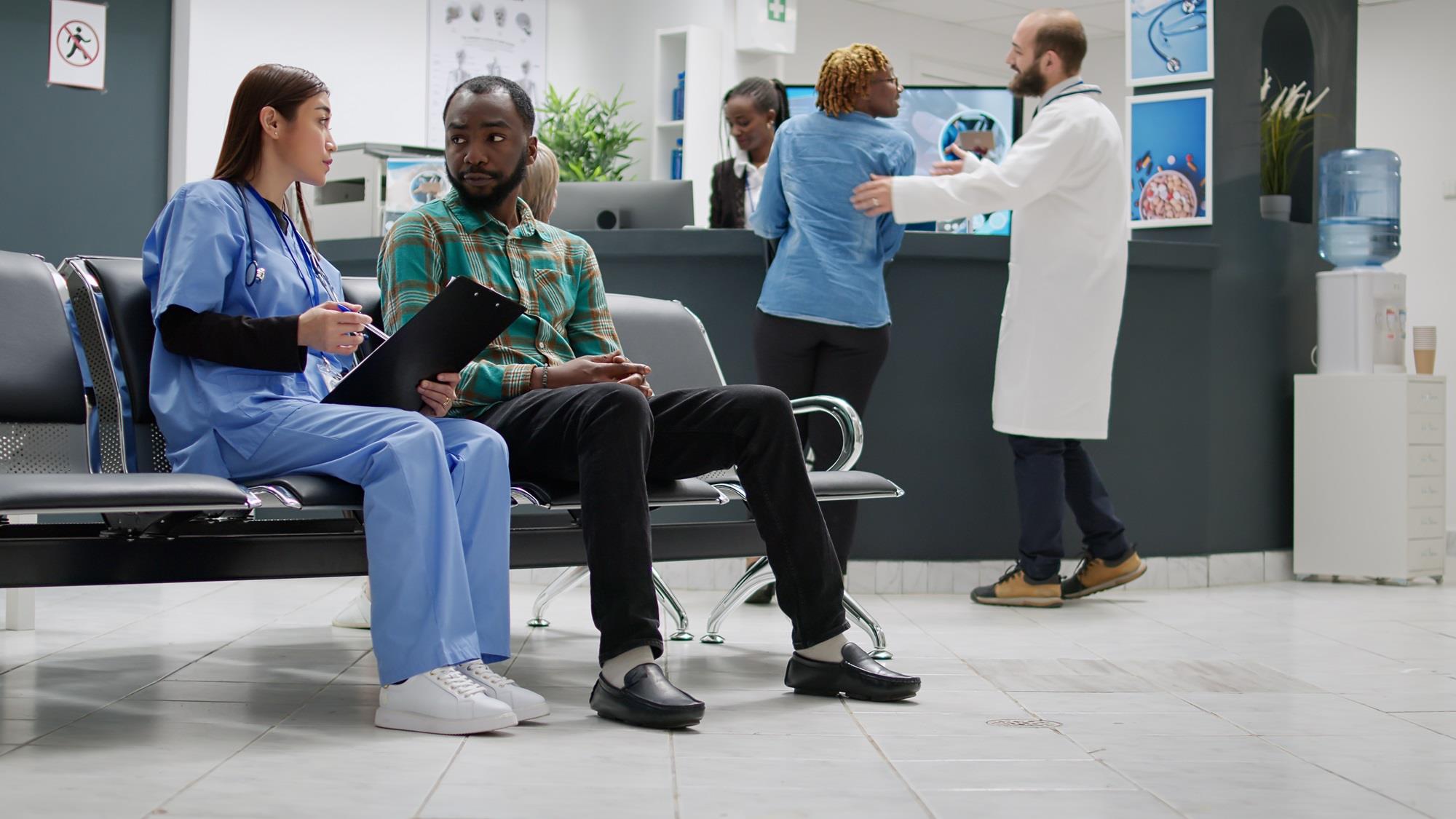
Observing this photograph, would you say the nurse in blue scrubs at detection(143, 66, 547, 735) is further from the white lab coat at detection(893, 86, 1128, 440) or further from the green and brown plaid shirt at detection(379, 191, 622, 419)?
the white lab coat at detection(893, 86, 1128, 440)

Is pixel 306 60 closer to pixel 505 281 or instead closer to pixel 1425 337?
pixel 505 281

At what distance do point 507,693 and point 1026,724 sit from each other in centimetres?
86

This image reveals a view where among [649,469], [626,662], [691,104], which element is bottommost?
[626,662]

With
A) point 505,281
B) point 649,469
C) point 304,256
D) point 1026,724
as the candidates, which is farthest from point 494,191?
point 1026,724

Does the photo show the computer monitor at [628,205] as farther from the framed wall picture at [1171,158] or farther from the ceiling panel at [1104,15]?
the ceiling panel at [1104,15]

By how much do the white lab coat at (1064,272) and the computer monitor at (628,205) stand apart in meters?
1.16

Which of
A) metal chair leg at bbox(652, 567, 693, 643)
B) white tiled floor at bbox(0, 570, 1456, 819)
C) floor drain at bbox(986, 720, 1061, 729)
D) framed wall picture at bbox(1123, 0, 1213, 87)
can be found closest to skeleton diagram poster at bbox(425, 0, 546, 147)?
framed wall picture at bbox(1123, 0, 1213, 87)

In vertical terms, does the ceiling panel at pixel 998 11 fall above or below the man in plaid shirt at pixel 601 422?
above

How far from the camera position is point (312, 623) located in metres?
3.58

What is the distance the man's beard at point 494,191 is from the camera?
8.48 feet

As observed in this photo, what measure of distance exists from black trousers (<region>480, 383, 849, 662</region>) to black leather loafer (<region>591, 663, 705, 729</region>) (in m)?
0.04

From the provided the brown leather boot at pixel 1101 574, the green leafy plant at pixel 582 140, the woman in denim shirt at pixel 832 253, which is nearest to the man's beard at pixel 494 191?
the woman in denim shirt at pixel 832 253

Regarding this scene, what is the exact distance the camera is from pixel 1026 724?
2391 mm

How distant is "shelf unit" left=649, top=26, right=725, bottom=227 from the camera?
7.50 m
